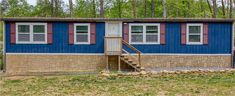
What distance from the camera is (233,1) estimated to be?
120 ft

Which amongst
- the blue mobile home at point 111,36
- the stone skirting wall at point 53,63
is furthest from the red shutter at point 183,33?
the stone skirting wall at point 53,63

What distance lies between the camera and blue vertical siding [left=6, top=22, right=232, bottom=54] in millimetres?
18203

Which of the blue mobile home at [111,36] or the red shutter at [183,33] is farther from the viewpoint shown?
the red shutter at [183,33]

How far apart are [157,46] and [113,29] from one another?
2.26m

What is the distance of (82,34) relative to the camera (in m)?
18.3

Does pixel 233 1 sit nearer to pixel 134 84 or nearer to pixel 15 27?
pixel 15 27

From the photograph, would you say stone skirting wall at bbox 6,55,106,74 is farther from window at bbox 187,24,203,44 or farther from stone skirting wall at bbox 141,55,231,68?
window at bbox 187,24,203,44

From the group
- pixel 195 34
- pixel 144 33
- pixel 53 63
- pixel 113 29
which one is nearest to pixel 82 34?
pixel 113 29

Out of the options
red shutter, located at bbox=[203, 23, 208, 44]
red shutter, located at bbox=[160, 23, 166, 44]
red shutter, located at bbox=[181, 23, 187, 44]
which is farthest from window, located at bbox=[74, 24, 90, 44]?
red shutter, located at bbox=[203, 23, 208, 44]

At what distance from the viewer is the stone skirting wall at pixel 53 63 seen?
1820 centimetres

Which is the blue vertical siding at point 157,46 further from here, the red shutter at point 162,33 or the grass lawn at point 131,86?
the grass lawn at point 131,86

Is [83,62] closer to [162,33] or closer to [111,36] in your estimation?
[111,36]

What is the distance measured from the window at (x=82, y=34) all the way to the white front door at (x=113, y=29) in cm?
91

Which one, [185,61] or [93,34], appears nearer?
[93,34]
